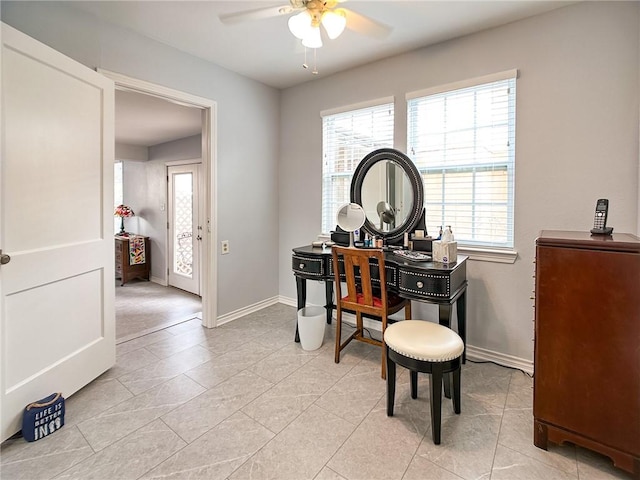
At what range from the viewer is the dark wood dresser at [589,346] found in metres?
1.45

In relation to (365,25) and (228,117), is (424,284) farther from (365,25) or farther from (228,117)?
(228,117)

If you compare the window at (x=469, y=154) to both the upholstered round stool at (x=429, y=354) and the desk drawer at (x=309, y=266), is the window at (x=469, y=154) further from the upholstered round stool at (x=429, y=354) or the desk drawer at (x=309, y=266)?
the upholstered round stool at (x=429, y=354)

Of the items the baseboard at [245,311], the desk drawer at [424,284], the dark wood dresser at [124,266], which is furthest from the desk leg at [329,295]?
the dark wood dresser at [124,266]

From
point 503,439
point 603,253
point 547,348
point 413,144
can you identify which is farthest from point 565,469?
point 413,144

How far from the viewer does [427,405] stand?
2.04 metres

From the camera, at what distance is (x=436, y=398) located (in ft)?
5.47

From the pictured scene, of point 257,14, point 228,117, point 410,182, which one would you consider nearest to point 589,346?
point 410,182

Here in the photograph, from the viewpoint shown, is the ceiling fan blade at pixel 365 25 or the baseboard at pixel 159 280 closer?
the ceiling fan blade at pixel 365 25

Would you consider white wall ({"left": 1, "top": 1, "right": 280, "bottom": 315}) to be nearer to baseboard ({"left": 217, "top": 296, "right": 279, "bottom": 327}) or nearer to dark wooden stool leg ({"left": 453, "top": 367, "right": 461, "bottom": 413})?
baseboard ({"left": 217, "top": 296, "right": 279, "bottom": 327})

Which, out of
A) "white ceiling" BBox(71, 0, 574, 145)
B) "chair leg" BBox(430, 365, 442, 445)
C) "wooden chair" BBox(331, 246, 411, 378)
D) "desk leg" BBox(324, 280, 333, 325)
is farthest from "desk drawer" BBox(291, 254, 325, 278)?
"white ceiling" BBox(71, 0, 574, 145)

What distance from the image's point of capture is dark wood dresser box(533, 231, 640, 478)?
57.1 inches

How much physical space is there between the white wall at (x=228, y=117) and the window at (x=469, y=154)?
1680 millimetres

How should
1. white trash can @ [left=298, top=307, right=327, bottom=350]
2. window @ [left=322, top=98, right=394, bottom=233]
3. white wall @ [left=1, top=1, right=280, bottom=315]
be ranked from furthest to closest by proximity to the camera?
window @ [left=322, top=98, right=394, bottom=233] < white trash can @ [left=298, top=307, right=327, bottom=350] < white wall @ [left=1, top=1, right=280, bottom=315]

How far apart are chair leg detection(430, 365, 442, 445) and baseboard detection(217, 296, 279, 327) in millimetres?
2314
